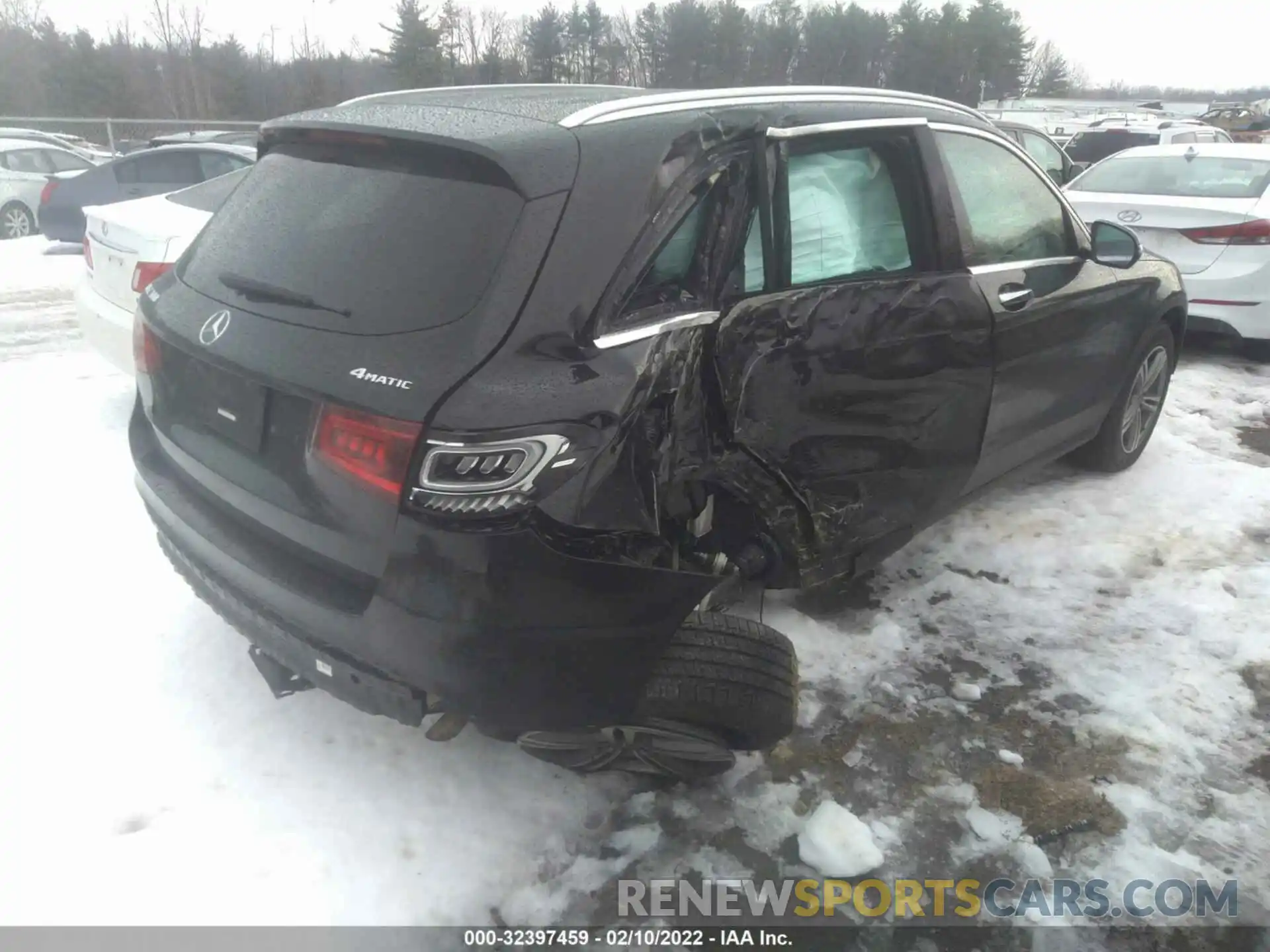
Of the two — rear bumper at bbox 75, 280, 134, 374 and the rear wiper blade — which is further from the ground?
the rear wiper blade

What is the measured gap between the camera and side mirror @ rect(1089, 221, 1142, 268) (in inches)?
160

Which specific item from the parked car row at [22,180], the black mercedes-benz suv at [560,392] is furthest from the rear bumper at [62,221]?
the black mercedes-benz suv at [560,392]

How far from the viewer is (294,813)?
8.16 feet

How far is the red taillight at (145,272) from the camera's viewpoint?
15.1ft

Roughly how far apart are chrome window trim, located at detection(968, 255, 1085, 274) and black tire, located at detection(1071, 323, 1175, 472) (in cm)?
94

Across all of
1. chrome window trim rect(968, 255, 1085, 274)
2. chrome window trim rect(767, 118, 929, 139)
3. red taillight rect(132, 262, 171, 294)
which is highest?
Result: chrome window trim rect(767, 118, 929, 139)

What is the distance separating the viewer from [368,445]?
202cm

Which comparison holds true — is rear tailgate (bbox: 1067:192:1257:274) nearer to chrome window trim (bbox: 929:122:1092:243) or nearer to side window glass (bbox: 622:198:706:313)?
chrome window trim (bbox: 929:122:1092:243)

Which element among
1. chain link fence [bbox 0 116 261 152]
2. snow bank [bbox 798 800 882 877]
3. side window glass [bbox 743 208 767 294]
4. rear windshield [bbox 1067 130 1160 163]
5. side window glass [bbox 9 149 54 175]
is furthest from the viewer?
chain link fence [bbox 0 116 261 152]

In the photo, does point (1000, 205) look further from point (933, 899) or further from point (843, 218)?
point (933, 899)

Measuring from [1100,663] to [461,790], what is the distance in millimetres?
2306

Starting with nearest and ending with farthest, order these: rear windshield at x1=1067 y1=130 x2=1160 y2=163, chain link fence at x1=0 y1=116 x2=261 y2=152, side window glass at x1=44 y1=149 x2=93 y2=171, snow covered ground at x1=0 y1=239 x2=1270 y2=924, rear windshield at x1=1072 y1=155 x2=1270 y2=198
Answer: snow covered ground at x1=0 y1=239 x2=1270 y2=924 → rear windshield at x1=1072 y1=155 x2=1270 y2=198 → side window glass at x1=44 y1=149 x2=93 y2=171 → rear windshield at x1=1067 y1=130 x2=1160 y2=163 → chain link fence at x1=0 y1=116 x2=261 y2=152

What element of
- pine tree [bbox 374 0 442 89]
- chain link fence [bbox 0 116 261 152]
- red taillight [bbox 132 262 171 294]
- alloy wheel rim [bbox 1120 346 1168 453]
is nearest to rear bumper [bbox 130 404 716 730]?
red taillight [bbox 132 262 171 294]

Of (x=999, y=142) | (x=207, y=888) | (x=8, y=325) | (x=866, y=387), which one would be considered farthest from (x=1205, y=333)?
(x=8, y=325)
